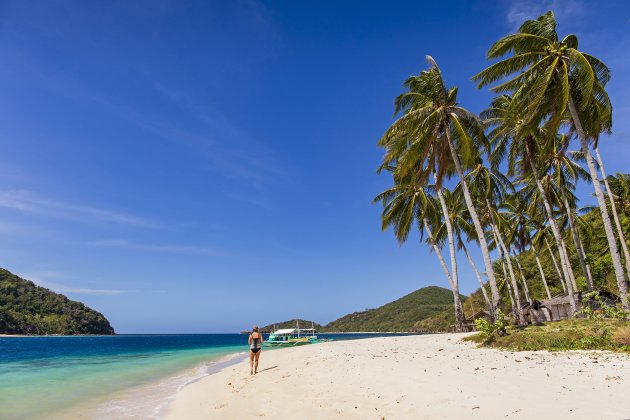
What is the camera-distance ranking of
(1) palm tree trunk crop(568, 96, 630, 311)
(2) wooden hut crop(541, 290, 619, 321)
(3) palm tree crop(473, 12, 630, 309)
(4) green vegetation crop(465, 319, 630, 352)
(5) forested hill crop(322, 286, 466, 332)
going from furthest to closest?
(5) forested hill crop(322, 286, 466, 332) < (2) wooden hut crop(541, 290, 619, 321) < (3) palm tree crop(473, 12, 630, 309) < (1) palm tree trunk crop(568, 96, 630, 311) < (4) green vegetation crop(465, 319, 630, 352)

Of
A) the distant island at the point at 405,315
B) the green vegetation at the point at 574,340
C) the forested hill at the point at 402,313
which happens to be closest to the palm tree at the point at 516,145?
the green vegetation at the point at 574,340

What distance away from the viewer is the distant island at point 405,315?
108500 millimetres

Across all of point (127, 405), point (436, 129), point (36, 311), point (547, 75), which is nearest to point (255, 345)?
point (127, 405)

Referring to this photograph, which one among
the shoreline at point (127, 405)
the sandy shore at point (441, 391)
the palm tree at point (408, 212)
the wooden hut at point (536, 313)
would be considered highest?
the palm tree at point (408, 212)

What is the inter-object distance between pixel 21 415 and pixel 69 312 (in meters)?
150

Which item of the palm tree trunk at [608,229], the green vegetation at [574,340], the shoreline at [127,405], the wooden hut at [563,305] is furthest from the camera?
the wooden hut at [563,305]

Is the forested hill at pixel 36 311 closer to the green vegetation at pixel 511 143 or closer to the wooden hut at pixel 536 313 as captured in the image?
the green vegetation at pixel 511 143

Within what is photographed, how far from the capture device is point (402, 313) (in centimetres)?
13500

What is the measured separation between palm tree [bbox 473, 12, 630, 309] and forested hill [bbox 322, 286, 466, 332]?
354 ft

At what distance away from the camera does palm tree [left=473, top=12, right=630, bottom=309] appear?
15680 millimetres

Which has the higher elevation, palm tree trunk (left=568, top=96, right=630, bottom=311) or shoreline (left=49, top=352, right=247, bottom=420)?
palm tree trunk (left=568, top=96, right=630, bottom=311)

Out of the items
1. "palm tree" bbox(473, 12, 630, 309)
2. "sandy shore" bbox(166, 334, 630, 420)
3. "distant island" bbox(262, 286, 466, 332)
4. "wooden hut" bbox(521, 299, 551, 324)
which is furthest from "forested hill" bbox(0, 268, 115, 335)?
"palm tree" bbox(473, 12, 630, 309)

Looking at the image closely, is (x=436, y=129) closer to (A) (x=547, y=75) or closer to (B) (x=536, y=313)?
(A) (x=547, y=75)

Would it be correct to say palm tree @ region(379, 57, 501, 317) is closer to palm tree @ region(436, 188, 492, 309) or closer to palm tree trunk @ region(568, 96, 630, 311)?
palm tree trunk @ region(568, 96, 630, 311)
